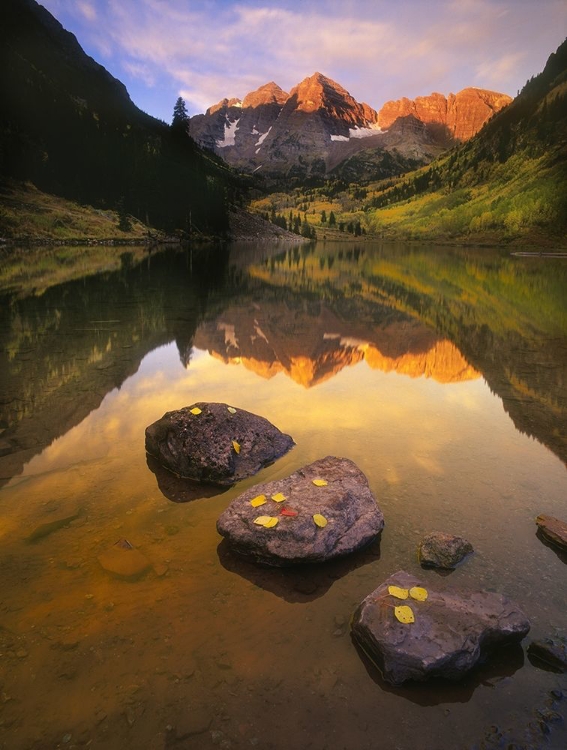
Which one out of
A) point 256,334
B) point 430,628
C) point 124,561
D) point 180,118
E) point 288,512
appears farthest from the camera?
point 180,118

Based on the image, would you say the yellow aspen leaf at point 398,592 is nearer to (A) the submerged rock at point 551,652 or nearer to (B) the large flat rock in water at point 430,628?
(B) the large flat rock in water at point 430,628

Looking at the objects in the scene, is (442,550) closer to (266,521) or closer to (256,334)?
(266,521)

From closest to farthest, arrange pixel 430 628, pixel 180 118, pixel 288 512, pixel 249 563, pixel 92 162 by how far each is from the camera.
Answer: pixel 430 628 < pixel 249 563 < pixel 288 512 < pixel 92 162 < pixel 180 118

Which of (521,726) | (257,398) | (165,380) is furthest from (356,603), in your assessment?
(165,380)

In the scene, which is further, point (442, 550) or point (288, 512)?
point (288, 512)

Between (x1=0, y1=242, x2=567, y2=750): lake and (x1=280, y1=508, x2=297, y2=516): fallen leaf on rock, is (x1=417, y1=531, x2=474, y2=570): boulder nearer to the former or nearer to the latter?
(x1=0, y1=242, x2=567, y2=750): lake

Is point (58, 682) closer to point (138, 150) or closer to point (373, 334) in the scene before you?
point (373, 334)

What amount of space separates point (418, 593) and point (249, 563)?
269cm

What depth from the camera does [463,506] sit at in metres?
8.91

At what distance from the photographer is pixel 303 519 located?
7492 mm

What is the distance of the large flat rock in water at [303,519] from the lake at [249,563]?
0.29 meters

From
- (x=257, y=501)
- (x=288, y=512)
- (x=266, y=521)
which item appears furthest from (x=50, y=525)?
(x=288, y=512)

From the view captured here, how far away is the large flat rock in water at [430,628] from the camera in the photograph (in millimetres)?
5289

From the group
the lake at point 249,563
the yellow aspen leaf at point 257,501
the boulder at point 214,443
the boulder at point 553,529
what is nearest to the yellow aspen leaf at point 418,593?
the lake at point 249,563
